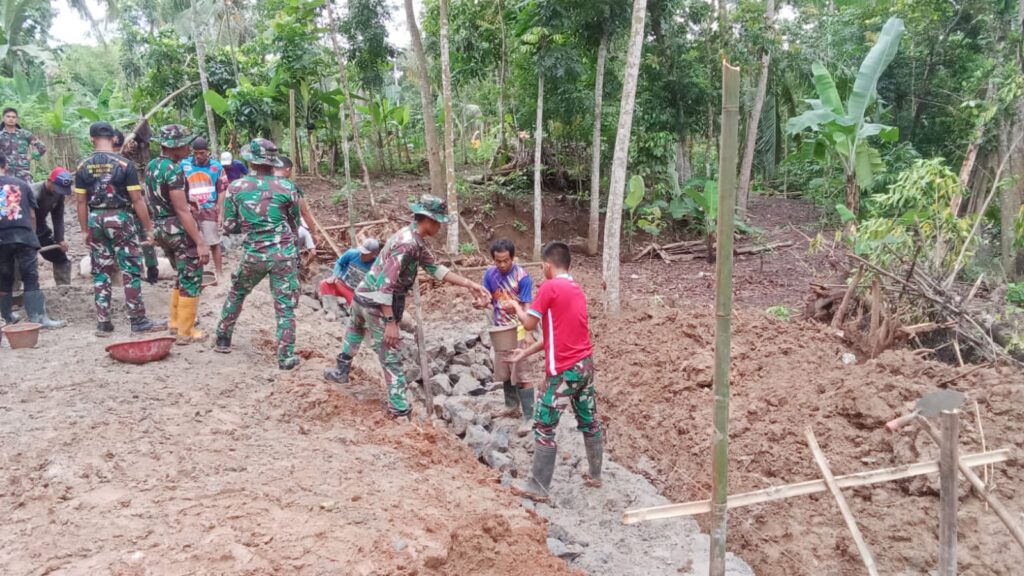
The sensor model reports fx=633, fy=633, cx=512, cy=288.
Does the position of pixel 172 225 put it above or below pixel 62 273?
above

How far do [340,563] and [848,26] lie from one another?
20.5 meters

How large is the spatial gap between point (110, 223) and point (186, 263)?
2.48 feet

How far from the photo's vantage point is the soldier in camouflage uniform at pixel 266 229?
507 centimetres

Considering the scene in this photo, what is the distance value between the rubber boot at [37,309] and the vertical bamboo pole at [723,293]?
6315 millimetres

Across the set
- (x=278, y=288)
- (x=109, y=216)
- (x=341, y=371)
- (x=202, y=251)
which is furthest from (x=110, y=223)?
(x=341, y=371)

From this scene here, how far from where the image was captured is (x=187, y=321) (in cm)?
570

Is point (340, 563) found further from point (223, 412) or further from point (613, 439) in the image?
point (613, 439)

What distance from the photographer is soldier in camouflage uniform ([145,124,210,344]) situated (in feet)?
17.8

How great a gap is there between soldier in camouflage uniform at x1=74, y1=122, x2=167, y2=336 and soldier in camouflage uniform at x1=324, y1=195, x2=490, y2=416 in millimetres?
2339

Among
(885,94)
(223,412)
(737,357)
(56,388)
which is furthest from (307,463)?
(885,94)

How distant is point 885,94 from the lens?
58.3 ft

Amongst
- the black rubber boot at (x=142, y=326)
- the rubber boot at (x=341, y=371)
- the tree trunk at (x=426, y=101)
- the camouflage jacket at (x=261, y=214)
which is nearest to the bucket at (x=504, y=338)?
the rubber boot at (x=341, y=371)

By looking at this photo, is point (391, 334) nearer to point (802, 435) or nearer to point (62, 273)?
point (802, 435)

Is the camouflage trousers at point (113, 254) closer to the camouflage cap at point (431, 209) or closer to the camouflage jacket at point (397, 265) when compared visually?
the camouflage jacket at point (397, 265)
